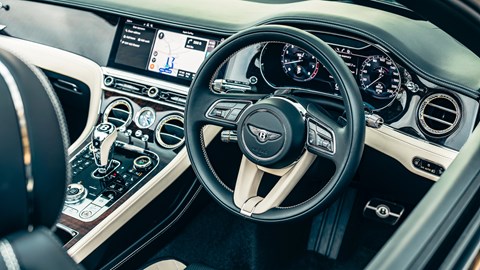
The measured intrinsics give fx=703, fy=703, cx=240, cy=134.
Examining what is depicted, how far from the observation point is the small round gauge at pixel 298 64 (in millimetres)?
1998

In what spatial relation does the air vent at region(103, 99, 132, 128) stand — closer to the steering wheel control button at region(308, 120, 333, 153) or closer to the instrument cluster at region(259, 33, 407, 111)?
the instrument cluster at region(259, 33, 407, 111)

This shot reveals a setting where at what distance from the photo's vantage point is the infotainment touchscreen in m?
2.26

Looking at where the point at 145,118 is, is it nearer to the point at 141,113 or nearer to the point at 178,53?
the point at 141,113

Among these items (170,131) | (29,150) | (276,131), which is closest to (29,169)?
(29,150)

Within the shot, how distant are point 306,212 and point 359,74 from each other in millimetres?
494

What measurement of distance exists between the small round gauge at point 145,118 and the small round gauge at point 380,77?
720mm

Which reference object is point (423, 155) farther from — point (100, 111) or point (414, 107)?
point (100, 111)

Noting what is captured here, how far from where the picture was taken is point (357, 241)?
252 cm

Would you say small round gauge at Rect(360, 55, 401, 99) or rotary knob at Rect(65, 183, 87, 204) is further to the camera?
rotary knob at Rect(65, 183, 87, 204)

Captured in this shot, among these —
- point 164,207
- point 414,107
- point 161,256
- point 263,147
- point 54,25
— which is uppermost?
point 414,107

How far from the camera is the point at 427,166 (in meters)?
1.92

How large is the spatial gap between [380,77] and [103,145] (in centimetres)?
85

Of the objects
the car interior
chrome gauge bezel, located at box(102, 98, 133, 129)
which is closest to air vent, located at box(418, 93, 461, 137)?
the car interior

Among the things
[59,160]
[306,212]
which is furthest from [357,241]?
[59,160]
